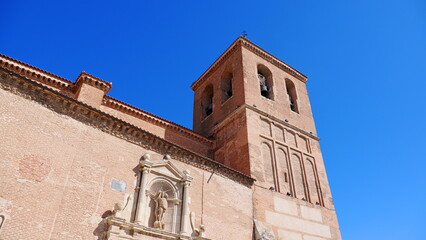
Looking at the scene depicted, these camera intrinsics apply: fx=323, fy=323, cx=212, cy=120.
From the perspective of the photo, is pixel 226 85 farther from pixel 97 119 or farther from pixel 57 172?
pixel 57 172

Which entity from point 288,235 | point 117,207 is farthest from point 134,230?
point 288,235

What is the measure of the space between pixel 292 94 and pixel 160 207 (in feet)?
42.1

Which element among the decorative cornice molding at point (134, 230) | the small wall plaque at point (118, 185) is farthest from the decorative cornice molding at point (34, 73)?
the decorative cornice molding at point (134, 230)

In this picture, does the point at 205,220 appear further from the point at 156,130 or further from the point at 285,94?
the point at 285,94

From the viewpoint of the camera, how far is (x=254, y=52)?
762 inches

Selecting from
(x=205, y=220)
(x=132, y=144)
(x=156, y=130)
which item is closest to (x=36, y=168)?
(x=132, y=144)

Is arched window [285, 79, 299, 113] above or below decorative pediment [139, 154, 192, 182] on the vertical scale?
above

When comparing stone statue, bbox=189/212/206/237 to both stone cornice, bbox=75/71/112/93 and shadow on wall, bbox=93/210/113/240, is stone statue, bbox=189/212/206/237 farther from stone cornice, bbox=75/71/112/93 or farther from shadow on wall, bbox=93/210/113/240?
stone cornice, bbox=75/71/112/93

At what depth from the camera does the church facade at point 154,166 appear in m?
7.77

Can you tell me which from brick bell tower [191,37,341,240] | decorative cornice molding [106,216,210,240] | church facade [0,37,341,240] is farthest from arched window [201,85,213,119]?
decorative cornice molding [106,216,210,240]

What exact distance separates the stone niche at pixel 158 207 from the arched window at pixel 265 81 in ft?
29.5

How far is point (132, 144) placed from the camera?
33.3ft

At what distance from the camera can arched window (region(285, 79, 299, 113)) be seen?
62.4 feet

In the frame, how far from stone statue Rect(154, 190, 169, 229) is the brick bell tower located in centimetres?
370
